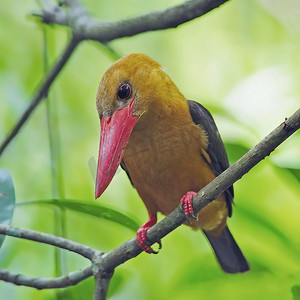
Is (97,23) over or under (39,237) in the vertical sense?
A: over

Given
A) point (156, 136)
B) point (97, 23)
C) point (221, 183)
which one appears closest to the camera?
point (221, 183)

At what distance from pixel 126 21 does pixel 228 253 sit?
106 centimetres

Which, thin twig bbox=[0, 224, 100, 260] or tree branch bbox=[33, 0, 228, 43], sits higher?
tree branch bbox=[33, 0, 228, 43]

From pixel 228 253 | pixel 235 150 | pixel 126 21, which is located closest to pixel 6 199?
pixel 235 150

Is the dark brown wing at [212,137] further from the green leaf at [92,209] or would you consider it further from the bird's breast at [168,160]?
the green leaf at [92,209]

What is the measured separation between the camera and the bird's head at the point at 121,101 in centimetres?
165

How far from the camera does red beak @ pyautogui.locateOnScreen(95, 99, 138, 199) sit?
1.59 metres

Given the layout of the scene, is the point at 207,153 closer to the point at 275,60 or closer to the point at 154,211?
the point at 154,211

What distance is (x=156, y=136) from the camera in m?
1.89

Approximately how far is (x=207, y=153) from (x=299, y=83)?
765 mm

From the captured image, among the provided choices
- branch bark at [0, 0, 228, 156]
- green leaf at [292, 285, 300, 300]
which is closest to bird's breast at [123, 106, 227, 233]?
branch bark at [0, 0, 228, 156]

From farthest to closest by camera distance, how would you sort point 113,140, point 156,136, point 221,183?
point 156,136 → point 113,140 → point 221,183

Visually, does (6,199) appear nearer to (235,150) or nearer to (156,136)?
(156,136)

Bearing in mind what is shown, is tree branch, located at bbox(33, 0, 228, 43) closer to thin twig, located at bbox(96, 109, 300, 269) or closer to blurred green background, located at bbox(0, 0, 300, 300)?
blurred green background, located at bbox(0, 0, 300, 300)
